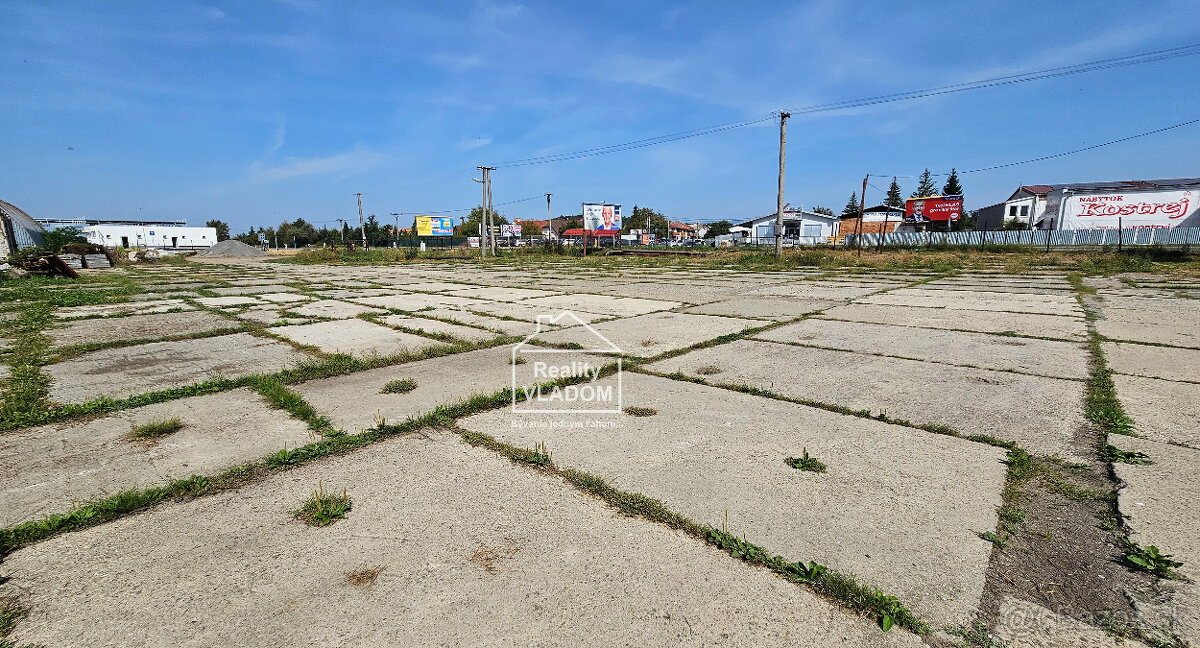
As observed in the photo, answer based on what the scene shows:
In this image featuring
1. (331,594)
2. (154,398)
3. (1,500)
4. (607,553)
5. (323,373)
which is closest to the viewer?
(331,594)

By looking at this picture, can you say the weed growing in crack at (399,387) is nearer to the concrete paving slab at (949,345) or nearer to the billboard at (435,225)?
the concrete paving slab at (949,345)

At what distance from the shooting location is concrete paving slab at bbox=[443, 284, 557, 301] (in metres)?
10.3

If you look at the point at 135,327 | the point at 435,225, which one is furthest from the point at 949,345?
the point at 435,225

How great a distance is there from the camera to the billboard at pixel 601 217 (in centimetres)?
3950

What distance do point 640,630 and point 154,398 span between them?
3.76 metres

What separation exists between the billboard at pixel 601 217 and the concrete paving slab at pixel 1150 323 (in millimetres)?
33502

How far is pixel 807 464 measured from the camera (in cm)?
241

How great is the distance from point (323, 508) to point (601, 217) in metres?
39.7

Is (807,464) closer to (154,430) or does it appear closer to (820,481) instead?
(820,481)

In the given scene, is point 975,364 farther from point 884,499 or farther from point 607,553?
point 607,553

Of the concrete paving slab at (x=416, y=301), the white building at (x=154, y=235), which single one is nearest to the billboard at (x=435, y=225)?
the white building at (x=154, y=235)

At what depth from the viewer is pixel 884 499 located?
2.10 m

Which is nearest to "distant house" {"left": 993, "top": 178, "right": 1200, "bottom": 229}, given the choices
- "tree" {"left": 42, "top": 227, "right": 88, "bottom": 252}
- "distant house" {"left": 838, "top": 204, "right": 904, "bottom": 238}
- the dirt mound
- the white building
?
"distant house" {"left": 838, "top": 204, "right": 904, "bottom": 238}

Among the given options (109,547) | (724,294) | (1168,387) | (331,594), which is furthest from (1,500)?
(724,294)
